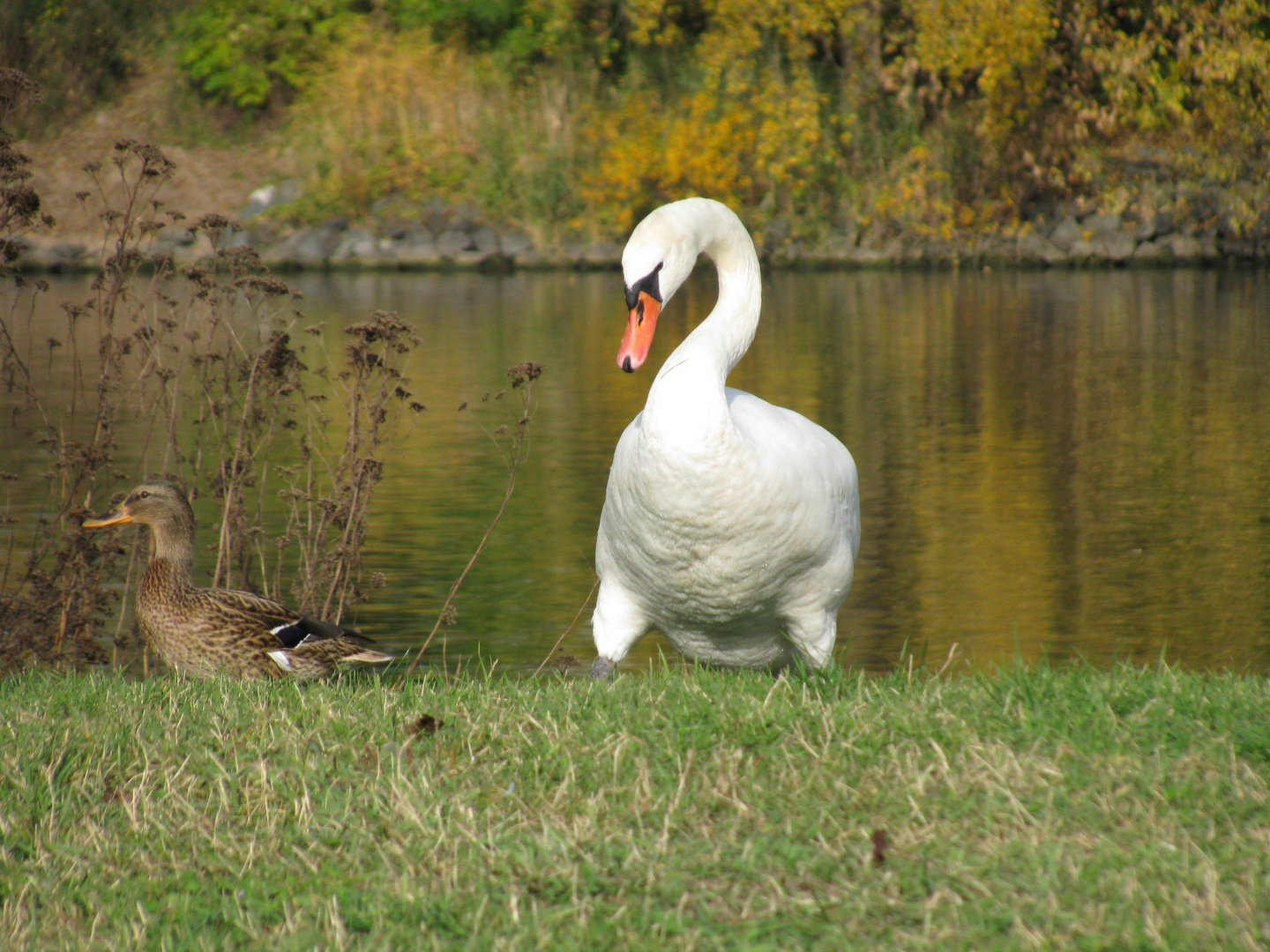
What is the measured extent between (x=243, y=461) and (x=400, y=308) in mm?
12554

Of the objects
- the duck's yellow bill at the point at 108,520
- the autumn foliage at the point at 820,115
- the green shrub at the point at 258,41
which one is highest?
the green shrub at the point at 258,41

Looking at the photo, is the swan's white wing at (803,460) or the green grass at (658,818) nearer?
the green grass at (658,818)

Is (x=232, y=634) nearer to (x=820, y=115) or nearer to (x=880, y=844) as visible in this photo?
(x=880, y=844)

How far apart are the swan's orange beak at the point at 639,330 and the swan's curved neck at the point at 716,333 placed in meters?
0.09

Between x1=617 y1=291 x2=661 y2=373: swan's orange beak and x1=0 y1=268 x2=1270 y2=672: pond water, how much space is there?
180 cm

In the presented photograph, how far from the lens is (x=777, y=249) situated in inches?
962

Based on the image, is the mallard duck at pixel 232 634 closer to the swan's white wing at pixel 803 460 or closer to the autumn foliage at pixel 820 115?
the swan's white wing at pixel 803 460

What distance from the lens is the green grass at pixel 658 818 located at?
2.92 meters

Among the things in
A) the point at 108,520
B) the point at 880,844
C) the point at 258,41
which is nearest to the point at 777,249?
the point at 258,41

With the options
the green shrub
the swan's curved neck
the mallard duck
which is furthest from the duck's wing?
the green shrub

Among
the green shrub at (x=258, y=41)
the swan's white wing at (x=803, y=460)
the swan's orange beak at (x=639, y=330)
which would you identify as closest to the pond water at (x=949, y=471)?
the swan's white wing at (x=803, y=460)

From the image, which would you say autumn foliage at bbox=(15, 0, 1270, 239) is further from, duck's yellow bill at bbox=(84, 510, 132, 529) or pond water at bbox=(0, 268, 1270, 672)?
duck's yellow bill at bbox=(84, 510, 132, 529)

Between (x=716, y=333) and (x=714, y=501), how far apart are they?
2.36 feet

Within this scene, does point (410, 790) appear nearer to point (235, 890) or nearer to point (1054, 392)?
point (235, 890)
